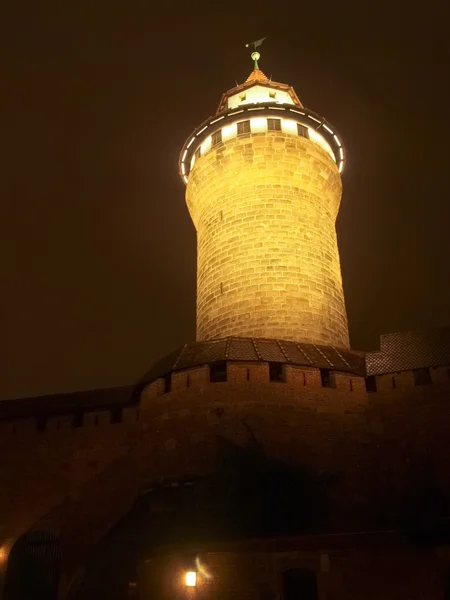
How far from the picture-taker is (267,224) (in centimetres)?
Answer: 1670

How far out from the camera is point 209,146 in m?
18.9

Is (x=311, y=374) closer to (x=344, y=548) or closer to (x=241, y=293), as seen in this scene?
(x=241, y=293)

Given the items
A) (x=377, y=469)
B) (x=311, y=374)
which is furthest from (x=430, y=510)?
(x=311, y=374)

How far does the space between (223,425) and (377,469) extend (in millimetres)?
3361

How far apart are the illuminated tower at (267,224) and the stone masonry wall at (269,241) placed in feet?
0.09

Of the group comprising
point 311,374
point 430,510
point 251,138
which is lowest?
point 430,510

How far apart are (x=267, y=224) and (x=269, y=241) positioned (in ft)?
1.65

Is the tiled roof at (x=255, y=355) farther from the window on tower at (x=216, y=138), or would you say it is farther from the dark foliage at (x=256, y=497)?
the window on tower at (x=216, y=138)

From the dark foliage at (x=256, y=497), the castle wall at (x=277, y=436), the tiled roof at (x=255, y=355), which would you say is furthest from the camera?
the tiled roof at (x=255, y=355)

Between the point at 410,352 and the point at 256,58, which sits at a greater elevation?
the point at 256,58

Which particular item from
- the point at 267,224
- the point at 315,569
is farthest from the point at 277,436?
the point at 267,224

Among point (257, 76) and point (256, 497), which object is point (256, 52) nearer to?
point (257, 76)

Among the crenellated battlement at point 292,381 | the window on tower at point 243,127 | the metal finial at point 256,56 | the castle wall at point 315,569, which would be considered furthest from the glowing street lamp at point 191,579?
the metal finial at point 256,56

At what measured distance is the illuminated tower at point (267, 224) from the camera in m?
15.9
